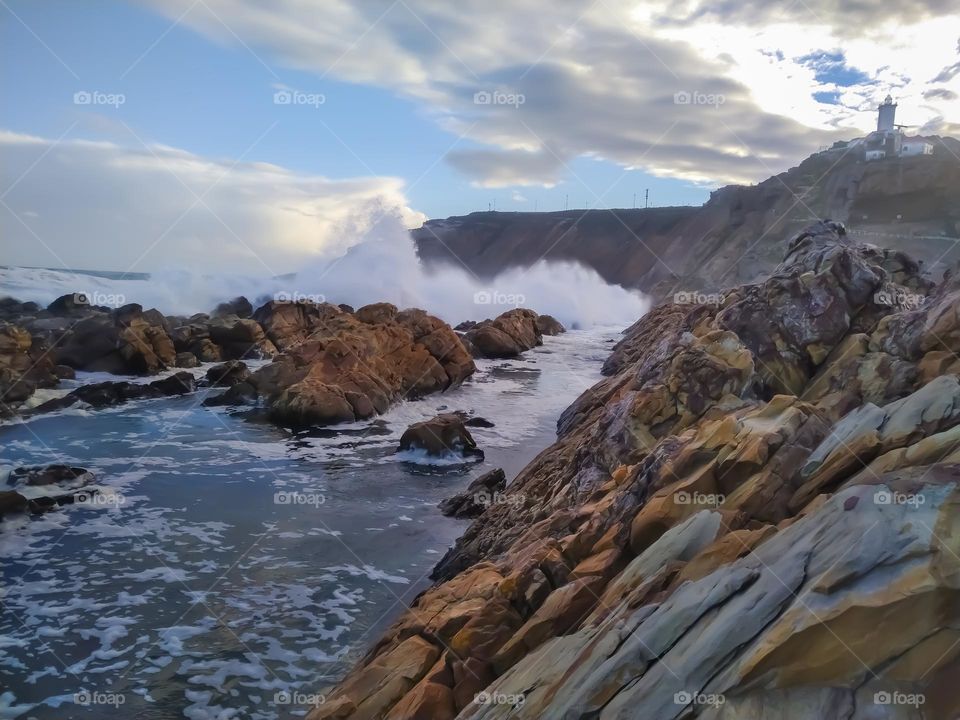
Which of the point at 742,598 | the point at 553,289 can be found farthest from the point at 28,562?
the point at 553,289

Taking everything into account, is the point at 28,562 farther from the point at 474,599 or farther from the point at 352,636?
the point at 474,599

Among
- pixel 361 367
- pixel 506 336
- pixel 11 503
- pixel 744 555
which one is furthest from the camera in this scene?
pixel 506 336

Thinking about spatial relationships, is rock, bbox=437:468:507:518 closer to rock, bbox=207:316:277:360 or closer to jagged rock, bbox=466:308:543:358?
rock, bbox=207:316:277:360

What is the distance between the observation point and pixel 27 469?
37.5ft

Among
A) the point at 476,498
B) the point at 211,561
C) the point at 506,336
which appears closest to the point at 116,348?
the point at 506,336

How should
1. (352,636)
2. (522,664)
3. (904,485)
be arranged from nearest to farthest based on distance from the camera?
(904,485)
(522,664)
(352,636)

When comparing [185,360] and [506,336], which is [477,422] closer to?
[185,360]

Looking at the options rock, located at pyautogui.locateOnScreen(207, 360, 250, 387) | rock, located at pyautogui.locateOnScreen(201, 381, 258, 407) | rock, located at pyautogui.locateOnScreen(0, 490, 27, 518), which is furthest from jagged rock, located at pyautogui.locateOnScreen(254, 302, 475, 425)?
rock, located at pyautogui.locateOnScreen(0, 490, 27, 518)

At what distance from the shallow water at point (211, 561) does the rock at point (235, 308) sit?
2234 centimetres

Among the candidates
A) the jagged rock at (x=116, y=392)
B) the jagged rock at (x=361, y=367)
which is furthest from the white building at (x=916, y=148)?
the jagged rock at (x=116, y=392)

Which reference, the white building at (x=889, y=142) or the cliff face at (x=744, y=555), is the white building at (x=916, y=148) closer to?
the white building at (x=889, y=142)

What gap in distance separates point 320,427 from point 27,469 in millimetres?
6441

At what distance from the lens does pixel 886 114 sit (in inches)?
2004

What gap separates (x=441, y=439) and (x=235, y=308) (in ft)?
94.7
